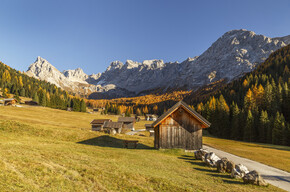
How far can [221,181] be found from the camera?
505 inches

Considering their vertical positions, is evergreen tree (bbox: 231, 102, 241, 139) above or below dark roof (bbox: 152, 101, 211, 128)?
below

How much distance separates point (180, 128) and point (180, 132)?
0.65 metres

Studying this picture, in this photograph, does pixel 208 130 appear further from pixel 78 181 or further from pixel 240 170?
pixel 78 181

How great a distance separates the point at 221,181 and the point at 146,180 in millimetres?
6131

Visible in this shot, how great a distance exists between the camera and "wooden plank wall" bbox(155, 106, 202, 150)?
27.4 meters

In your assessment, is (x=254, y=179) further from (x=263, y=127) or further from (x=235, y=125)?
(x=235, y=125)

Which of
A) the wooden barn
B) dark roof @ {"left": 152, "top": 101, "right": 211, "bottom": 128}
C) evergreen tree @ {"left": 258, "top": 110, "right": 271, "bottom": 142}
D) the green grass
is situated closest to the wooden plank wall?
the wooden barn

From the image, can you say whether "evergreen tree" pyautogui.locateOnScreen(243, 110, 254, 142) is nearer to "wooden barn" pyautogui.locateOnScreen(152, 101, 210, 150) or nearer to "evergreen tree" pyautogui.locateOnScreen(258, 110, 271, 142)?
"evergreen tree" pyautogui.locateOnScreen(258, 110, 271, 142)

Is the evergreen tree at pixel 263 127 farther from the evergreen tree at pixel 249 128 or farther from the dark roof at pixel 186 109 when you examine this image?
the dark roof at pixel 186 109

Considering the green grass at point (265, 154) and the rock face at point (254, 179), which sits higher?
the rock face at point (254, 179)

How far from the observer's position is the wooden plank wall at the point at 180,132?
89.8ft

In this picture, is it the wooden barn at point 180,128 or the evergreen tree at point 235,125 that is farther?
the evergreen tree at point 235,125

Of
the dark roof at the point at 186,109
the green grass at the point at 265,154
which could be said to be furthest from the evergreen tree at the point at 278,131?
the dark roof at the point at 186,109

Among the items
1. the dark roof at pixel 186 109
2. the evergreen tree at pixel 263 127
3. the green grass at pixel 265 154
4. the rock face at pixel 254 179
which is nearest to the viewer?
the rock face at pixel 254 179
